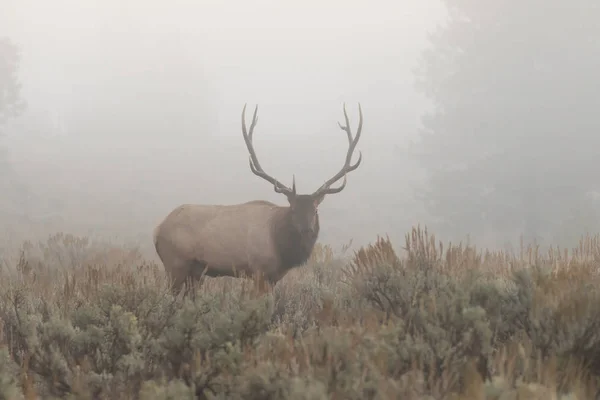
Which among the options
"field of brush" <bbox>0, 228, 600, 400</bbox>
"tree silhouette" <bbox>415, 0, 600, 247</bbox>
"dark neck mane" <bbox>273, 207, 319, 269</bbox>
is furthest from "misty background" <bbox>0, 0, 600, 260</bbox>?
"field of brush" <bbox>0, 228, 600, 400</bbox>

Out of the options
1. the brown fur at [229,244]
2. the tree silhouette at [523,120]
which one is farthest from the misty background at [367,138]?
the brown fur at [229,244]

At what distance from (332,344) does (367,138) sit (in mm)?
46342

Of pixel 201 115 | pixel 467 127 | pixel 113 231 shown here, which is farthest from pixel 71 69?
pixel 467 127

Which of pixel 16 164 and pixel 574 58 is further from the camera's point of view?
pixel 16 164

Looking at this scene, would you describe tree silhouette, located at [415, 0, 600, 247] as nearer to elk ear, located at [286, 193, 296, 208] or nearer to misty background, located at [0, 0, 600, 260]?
misty background, located at [0, 0, 600, 260]

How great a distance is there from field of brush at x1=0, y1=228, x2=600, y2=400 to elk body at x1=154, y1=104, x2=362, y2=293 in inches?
70.5

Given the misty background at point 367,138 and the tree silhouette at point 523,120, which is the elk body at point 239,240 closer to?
the misty background at point 367,138

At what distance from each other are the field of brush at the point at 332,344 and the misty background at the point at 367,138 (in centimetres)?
411

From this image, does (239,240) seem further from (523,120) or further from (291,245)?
(523,120)

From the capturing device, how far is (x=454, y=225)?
18375 mm

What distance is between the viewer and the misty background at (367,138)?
16844 mm

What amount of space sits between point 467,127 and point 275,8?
106 m

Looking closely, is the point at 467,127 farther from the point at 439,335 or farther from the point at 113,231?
the point at 439,335

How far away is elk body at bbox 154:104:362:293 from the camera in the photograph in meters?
5.68
